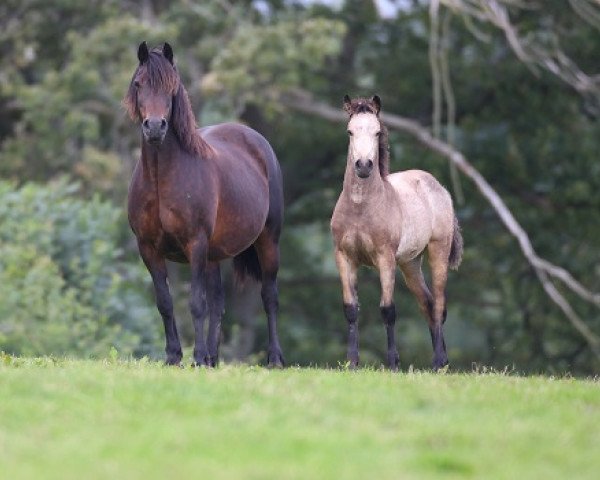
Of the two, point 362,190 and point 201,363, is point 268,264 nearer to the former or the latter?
point 362,190

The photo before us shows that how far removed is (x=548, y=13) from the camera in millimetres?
27094

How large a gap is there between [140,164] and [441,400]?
144 inches

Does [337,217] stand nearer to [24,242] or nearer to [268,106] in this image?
[24,242]

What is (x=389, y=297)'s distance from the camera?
12.1 m

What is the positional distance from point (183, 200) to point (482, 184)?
40.0 ft

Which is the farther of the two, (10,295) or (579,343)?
(579,343)

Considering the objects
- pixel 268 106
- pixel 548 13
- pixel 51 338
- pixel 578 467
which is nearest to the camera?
pixel 578 467

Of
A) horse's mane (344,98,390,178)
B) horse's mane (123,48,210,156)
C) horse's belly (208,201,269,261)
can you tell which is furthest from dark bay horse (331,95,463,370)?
horse's mane (123,48,210,156)

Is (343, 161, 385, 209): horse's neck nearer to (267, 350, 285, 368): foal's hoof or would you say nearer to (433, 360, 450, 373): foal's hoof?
(433, 360, 450, 373): foal's hoof

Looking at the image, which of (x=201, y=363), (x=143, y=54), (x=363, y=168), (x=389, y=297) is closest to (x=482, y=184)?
(x=389, y=297)

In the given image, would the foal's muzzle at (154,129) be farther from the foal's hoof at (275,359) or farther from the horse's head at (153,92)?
the foal's hoof at (275,359)

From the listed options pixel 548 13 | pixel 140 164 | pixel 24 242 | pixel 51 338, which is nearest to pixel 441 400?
pixel 140 164

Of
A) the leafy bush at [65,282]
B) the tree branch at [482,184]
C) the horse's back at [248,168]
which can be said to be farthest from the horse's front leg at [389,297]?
the tree branch at [482,184]

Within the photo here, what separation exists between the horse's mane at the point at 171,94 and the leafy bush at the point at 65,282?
6.51 m
